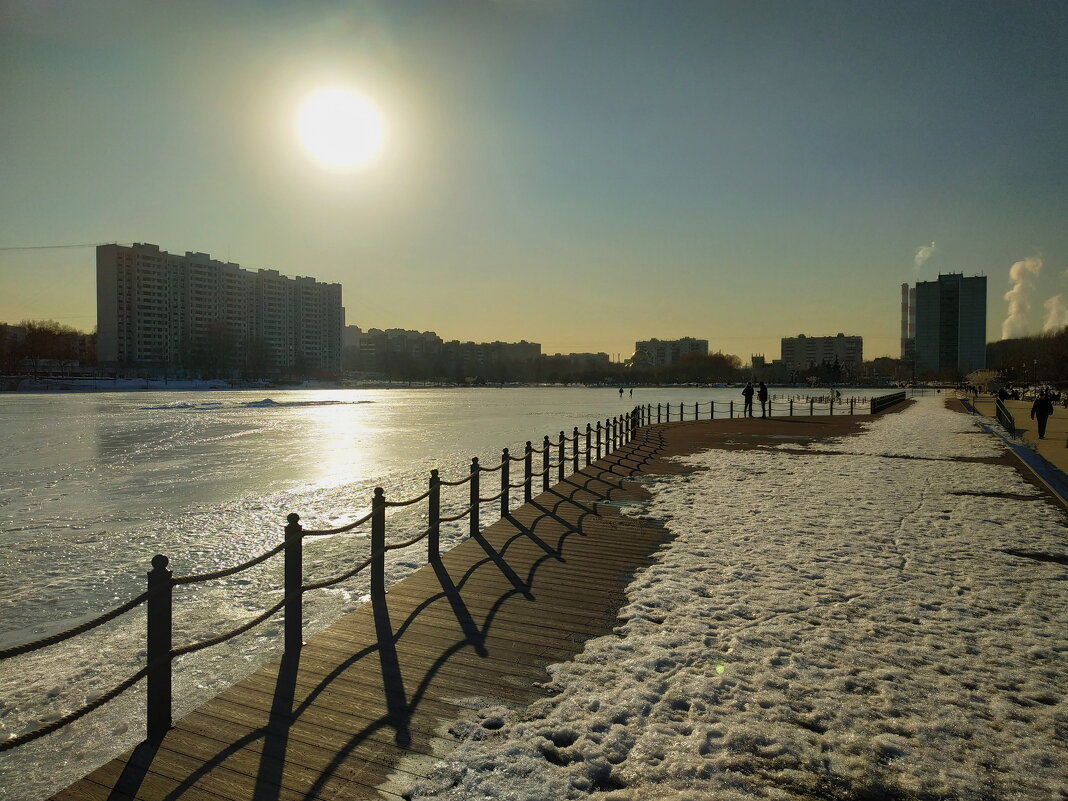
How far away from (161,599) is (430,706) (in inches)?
79.0

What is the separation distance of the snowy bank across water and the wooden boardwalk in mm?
302

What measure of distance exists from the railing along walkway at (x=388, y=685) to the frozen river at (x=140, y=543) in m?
1.04

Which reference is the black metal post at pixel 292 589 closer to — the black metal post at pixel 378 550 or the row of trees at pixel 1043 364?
the black metal post at pixel 378 550

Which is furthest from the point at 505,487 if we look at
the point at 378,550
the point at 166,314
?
the point at 166,314

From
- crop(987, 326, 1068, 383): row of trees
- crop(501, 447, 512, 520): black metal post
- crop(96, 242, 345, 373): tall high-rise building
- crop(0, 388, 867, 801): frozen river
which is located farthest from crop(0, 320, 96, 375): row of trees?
crop(987, 326, 1068, 383): row of trees

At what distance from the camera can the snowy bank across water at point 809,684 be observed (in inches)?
148

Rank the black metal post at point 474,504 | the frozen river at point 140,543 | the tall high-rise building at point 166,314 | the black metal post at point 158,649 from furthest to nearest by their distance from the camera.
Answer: the tall high-rise building at point 166,314 → the black metal post at point 474,504 → the frozen river at point 140,543 → the black metal post at point 158,649

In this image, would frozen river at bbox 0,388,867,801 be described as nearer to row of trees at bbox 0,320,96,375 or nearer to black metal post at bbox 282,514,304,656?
black metal post at bbox 282,514,304,656

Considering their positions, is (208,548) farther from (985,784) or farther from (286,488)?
(985,784)

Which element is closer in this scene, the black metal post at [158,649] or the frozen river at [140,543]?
the black metal post at [158,649]

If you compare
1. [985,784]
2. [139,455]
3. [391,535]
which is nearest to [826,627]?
[985,784]

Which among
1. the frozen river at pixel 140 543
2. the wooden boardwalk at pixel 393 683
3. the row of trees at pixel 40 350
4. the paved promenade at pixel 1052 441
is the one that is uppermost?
the row of trees at pixel 40 350

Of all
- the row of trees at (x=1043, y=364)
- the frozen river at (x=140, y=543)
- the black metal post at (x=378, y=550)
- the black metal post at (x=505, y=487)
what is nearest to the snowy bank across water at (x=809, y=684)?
the black metal post at (x=378, y=550)

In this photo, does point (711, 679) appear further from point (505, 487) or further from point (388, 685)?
point (505, 487)
